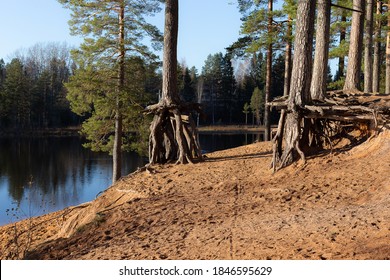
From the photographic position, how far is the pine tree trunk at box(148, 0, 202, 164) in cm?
982

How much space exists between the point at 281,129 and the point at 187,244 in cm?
421

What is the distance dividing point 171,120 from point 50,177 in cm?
1506

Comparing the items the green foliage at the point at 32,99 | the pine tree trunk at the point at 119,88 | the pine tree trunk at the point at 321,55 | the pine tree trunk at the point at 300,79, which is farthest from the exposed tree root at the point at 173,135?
the green foliage at the point at 32,99

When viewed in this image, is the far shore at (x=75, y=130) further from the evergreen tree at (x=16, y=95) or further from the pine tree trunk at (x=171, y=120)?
the pine tree trunk at (x=171, y=120)

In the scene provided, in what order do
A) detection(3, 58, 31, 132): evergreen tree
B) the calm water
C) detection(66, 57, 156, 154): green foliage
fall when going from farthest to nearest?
detection(3, 58, 31, 132): evergreen tree < the calm water < detection(66, 57, 156, 154): green foliage

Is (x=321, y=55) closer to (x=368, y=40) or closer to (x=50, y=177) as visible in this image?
(x=368, y=40)

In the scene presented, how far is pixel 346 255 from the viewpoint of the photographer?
152 inches

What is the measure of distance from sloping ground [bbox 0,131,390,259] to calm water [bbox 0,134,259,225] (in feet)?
15.2

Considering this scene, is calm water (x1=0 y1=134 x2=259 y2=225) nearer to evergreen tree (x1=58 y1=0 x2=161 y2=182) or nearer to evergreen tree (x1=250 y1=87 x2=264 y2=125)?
evergreen tree (x1=58 y1=0 x2=161 y2=182)

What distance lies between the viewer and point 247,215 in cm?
576

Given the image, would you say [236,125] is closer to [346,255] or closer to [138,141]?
[138,141]

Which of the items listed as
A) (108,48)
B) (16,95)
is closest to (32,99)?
(16,95)

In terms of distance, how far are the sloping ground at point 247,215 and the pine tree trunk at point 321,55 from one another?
6.32 feet

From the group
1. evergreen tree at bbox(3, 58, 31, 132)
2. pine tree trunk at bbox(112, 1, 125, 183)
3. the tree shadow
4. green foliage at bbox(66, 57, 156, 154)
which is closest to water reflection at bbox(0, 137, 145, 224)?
pine tree trunk at bbox(112, 1, 125, 183)
